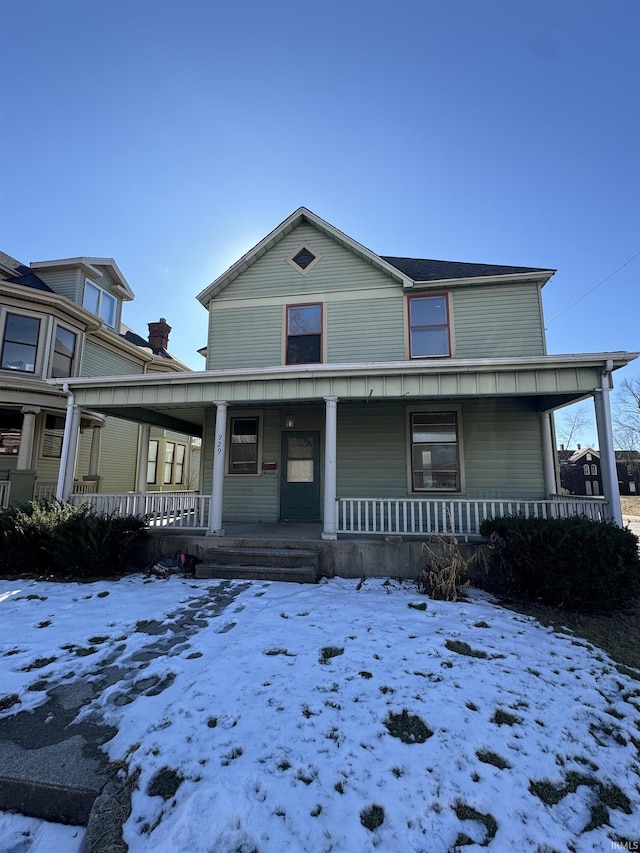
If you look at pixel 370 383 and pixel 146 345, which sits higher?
pixel 146 345

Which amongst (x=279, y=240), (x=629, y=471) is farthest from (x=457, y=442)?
(x=629, y=471)

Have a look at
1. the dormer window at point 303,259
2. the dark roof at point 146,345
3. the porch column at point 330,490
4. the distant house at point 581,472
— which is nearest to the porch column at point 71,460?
the porch column at point 330,490

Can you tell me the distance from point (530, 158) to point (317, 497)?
961 cm

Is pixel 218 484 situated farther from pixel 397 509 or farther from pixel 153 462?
pixel 153 462

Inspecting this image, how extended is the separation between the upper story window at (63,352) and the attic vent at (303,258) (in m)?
7.46

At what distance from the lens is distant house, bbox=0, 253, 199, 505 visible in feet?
33.4

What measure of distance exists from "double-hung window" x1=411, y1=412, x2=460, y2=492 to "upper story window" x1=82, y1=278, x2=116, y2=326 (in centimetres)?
1154

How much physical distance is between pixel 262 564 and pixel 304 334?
5.60 meters

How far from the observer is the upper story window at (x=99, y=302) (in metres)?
13.0

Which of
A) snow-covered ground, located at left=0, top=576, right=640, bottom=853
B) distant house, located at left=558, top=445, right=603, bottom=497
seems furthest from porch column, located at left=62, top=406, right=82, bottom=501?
distant house, located at left=558, top=445, right=603, bottom=497

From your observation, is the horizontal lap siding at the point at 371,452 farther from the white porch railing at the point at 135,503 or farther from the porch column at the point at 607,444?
the porch column at the point at 607,444

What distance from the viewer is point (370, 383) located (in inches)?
274

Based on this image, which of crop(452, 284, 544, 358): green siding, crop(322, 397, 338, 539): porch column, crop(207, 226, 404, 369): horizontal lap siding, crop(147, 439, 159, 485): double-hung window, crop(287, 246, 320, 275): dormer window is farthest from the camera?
crop(147, 439, 159, 485): double-hung window

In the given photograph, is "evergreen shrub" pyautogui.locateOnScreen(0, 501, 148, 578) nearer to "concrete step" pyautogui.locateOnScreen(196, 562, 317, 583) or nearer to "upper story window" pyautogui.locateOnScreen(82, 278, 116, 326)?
"concrete step" pyautogui.locateOnScreen(196, 562, 317, 583)
